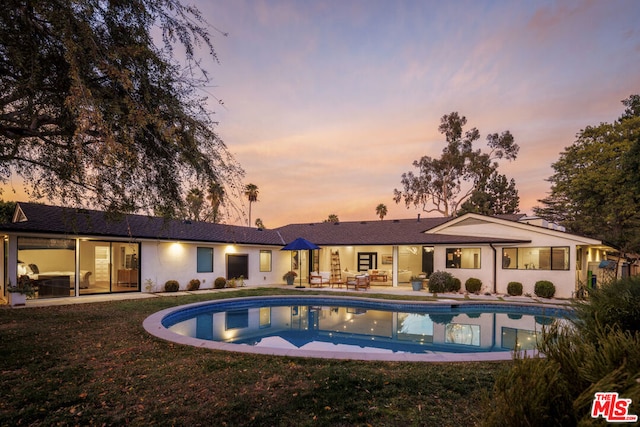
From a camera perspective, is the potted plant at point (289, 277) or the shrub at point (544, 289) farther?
the potted plant at point (289, 277)

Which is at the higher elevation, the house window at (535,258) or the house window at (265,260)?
the house window at (535,258)

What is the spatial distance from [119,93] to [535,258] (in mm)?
20006

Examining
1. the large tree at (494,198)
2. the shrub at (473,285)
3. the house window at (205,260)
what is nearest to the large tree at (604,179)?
the large tree at (494,198)

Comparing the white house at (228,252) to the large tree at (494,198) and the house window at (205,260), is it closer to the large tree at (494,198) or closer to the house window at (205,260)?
the house window at (205,260)

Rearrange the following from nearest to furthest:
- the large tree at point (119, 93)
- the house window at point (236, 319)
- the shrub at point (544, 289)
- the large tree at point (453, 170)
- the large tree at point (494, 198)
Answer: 1. the large tree at point (119, 93)
2. the house window at point (236, 319)
3. the shrub at point (544, 289)
4. the large tree at point (453, 170)
5. the large tree at point (494, 198)

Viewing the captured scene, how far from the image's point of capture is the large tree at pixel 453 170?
31969mm

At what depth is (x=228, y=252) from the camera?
64.5ft

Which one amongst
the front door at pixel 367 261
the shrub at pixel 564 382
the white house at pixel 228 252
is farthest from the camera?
the front door at pixel 367 261

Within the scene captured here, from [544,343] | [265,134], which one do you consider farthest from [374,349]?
[265,134]

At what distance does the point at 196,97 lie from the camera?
516cm

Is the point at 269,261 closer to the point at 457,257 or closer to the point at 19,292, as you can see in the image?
the point at 457,257

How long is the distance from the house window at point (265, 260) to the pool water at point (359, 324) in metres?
6.18

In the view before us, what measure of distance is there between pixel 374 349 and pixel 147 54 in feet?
26.3

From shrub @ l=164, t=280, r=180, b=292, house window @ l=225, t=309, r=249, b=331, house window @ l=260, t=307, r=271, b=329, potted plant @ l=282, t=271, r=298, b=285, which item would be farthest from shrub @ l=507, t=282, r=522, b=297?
shrub @ l=164, t=280, r=180, b=292
